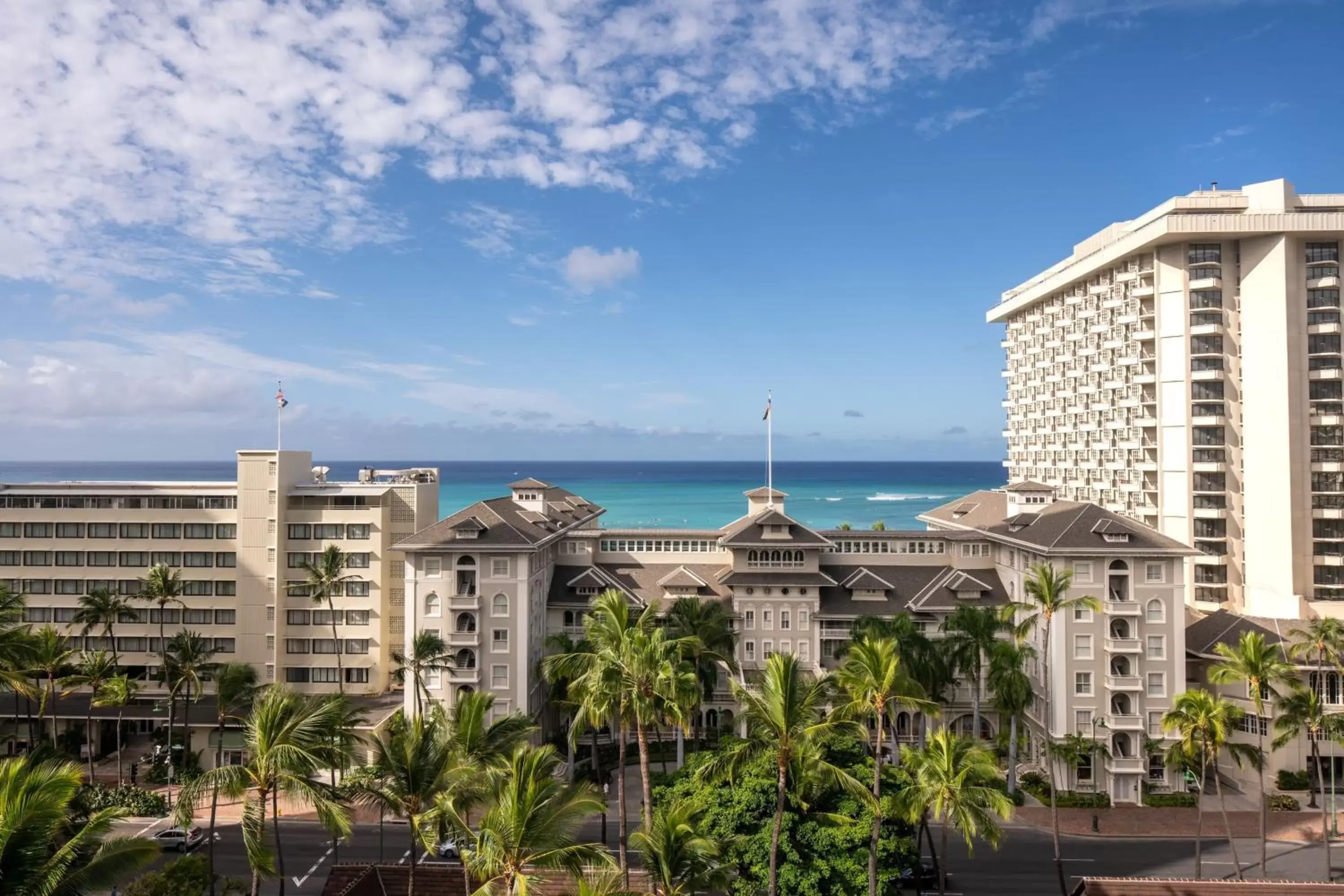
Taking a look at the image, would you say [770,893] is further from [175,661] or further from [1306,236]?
[1306,236]

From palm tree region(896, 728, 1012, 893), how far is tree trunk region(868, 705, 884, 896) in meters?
1.19

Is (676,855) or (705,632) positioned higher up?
(705,632)

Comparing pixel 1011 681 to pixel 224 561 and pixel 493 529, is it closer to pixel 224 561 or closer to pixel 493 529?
pixel 493 529

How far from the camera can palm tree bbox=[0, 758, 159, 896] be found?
1780 cm

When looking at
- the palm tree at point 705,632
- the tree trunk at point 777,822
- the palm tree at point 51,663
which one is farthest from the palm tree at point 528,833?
the palm tree at point 51,663

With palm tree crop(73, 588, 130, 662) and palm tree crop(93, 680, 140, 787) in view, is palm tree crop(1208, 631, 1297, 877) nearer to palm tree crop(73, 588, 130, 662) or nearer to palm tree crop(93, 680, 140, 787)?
palm tree crop(93, 680, 140, 787)

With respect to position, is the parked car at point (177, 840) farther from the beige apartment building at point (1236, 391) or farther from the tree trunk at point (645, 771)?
the beige apartment building at point (1236, 391)

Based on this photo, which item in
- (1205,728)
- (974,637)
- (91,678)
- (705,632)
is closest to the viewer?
(1205,728)

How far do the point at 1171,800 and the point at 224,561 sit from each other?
78.5 m

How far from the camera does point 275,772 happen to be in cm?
2519

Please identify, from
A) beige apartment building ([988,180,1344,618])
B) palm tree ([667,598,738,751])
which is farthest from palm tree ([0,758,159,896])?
beige apartment building ([988,180,1344,618])

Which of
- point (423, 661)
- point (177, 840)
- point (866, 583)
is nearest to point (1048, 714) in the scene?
point (866, 583)

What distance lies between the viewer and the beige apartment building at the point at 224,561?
69812 millimetres

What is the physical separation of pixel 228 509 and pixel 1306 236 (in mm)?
98948
